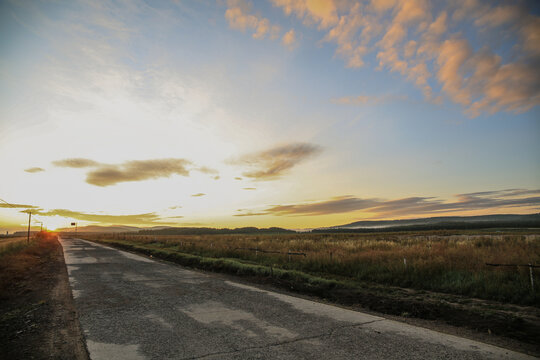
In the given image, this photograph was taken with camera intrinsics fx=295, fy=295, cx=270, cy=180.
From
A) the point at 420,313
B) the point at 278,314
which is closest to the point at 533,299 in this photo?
the point at 420,313

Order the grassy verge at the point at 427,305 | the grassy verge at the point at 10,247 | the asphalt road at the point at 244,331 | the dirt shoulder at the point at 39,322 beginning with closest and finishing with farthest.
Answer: the asphalt road at the point at 244,331
the dirt shoulder at the point at 39,322
the grassy verge at the point at 427,305
the grassy verge at the point at 10,247

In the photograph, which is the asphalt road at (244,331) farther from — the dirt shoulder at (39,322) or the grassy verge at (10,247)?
the grassy verge at (10,247)

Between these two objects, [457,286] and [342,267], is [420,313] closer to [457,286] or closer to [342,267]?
[457,286]

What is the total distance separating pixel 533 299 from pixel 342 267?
7157 mm

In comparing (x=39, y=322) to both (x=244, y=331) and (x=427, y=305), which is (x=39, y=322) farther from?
(x=427, y=305)

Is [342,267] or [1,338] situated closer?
[1,338]

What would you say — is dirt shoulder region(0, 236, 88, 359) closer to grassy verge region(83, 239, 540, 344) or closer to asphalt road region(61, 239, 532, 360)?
asphalt road region(61, 239, 532, 360)

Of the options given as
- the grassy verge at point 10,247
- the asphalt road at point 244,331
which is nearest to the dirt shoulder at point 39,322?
the asphalt road at point 244,331

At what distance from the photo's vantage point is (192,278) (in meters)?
12.4

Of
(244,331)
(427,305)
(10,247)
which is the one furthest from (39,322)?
(10,247)

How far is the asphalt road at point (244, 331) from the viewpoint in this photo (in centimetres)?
466

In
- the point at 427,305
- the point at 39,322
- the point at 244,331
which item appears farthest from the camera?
the point at 427,305

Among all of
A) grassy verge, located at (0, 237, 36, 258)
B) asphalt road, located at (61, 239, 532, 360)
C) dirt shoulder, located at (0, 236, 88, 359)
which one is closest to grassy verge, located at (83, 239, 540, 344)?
asphalt road, located at (61, 239, 532, 360)

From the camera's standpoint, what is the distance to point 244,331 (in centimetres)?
563
